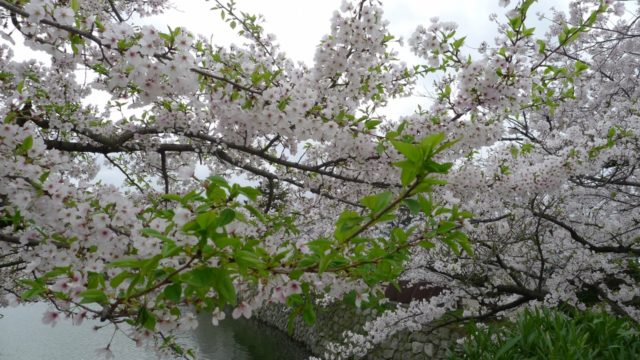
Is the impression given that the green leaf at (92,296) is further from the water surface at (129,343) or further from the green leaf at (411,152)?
the water surface at (129,343)

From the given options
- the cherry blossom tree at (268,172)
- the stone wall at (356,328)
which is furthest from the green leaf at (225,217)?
the stone wall at (356,328)

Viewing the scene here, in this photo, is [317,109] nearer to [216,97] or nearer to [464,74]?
[216,97]

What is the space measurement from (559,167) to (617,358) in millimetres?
1990

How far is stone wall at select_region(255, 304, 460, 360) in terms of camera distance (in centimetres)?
1115

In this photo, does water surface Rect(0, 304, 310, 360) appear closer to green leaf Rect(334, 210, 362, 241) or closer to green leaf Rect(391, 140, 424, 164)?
green leaf Rect(334, 210, 362, 241)

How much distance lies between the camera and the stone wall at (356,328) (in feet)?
36.6

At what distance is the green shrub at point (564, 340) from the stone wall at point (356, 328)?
3.29m

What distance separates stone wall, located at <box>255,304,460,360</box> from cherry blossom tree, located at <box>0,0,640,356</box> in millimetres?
3647

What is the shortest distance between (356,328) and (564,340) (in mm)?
10613

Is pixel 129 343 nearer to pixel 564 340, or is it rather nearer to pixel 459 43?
pixel 564 340

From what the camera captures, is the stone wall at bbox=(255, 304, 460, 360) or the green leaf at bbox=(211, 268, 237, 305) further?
the stone wall at bbox=(255, 304, 460, 360)

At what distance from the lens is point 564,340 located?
433 centimetres

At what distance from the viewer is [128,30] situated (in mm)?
2434

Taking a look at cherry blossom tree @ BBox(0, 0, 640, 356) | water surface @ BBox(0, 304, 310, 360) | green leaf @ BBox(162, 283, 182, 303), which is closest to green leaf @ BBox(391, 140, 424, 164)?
cherry blossom tree @ BBox(0, 0, 640, 356)
